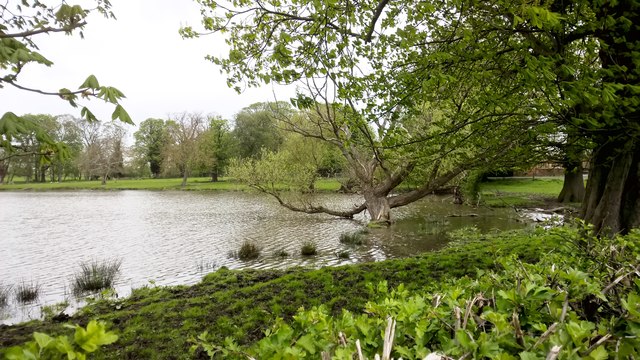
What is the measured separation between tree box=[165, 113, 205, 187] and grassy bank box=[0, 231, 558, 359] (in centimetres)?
5332

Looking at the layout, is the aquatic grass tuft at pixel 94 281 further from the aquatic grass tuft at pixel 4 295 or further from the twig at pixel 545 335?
the twig at pixel 545 335

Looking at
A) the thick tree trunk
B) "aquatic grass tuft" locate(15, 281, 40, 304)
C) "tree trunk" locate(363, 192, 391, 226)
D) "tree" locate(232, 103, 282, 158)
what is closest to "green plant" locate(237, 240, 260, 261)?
"aquatic grass tuft" locate(15, 281, 40, 304)

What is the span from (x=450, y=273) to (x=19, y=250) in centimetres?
1751

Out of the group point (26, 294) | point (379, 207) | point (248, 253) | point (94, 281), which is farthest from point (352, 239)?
point (26, 294)

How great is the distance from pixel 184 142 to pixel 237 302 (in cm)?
5845

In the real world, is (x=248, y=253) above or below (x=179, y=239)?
above

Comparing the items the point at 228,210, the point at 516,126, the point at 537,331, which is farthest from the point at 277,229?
the point at 537,331

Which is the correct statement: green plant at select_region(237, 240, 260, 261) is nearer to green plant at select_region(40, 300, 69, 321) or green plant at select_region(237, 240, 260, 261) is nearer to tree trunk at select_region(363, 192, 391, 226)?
green plant at select_region(40, 300, 69, 321)

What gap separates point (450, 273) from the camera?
890 centimetres

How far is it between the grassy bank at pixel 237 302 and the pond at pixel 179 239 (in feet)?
7.44

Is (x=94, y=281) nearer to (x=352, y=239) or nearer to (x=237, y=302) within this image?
(x=237, y=302)

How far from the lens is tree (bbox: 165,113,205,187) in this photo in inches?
2400

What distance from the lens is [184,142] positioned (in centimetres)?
6191

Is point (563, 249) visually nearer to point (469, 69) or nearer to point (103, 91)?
point (469, 69)
